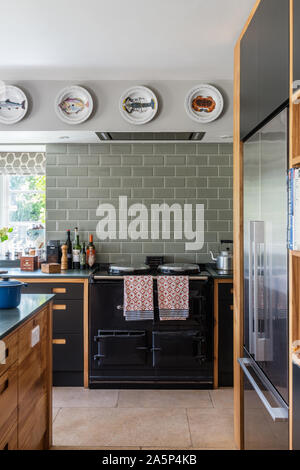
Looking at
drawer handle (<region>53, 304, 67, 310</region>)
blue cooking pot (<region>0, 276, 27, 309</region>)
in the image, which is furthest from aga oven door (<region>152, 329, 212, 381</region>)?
blue cooking pot (<region>0, 276, 27, 309</region>)

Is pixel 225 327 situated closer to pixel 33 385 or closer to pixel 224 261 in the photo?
pixel 224 261

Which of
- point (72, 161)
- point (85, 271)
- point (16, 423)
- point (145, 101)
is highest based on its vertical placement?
point (145, 101)

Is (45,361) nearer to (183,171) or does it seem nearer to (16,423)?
(16,423)

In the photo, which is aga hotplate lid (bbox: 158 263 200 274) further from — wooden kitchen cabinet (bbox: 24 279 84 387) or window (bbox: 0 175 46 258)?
window (bbox: 0 175 46 258)

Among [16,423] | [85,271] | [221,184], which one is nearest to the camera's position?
[16,423]

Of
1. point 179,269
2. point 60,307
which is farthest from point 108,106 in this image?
point 60,307

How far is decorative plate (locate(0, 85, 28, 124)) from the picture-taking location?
3.57 m

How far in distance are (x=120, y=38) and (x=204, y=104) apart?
1030 millimetres

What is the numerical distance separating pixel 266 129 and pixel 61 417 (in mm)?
2405

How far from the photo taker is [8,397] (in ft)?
5.89

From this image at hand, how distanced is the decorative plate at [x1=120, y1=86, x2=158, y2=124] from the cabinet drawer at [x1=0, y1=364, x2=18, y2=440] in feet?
7.94

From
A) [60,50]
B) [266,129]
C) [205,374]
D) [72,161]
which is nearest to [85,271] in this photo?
[72,161]

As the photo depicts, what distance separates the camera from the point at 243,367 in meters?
2.30

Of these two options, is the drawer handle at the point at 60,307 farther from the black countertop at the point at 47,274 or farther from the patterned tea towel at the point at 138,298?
the patterned tea towel at the point at 138,298
